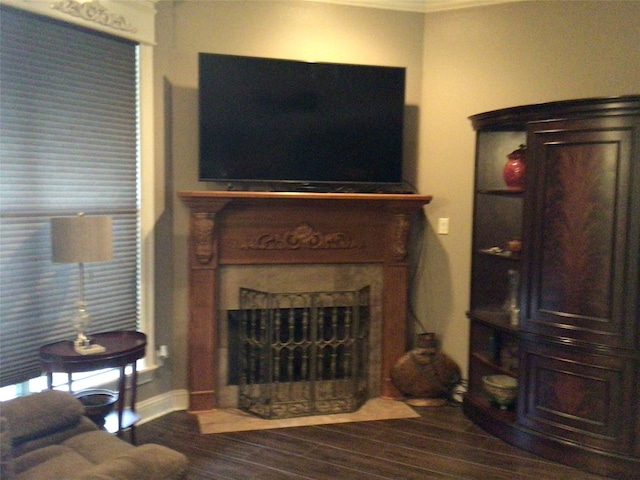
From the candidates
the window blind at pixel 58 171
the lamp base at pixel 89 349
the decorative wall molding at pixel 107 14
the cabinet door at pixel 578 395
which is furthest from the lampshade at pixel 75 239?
the cabinet door at pixel 578 395

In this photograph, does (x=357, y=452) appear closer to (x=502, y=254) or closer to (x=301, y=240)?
(x=301, y=240)

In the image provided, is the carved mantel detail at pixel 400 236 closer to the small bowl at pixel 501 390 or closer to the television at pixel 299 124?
the television at pixel 299 124

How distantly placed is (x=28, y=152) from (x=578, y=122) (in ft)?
9.28

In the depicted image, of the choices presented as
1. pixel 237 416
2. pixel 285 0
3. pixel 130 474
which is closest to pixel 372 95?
pixel 285 0

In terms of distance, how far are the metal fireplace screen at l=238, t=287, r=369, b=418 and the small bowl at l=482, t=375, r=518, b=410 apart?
85 centimetres

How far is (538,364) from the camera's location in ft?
10.4

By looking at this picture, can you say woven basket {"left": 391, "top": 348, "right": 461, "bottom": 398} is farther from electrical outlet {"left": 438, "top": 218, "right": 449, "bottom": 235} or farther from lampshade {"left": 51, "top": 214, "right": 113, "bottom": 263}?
lampshade {"left": 51, "top": 214, "right": 113, "bottom": 263}

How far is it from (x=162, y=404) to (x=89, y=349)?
40.8 inches

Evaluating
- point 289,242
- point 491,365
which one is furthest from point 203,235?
point 491,365

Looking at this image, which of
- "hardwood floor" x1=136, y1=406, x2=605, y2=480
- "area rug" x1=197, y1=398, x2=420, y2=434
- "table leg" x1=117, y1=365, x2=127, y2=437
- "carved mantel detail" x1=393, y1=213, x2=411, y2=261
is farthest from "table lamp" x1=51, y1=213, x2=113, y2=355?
"carved mantel detail" x1=393, y1=213, x2=411, y2=261

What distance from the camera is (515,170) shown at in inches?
135

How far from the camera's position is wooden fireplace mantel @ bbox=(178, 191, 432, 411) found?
3.55 m

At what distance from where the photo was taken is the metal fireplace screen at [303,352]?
3.68 m

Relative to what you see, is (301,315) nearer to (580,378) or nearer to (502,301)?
(502,301)
